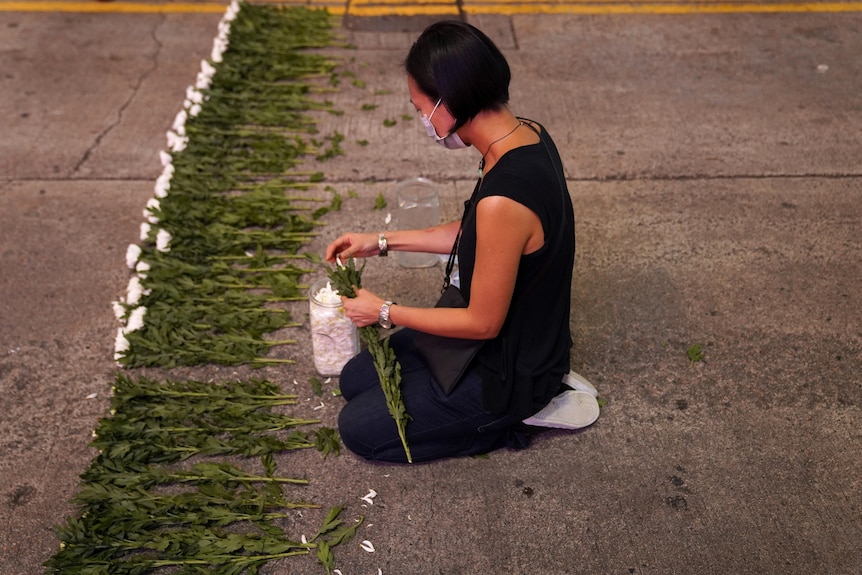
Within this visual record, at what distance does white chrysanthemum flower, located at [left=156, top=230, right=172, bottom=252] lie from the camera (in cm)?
448

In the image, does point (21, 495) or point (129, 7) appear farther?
point (129, 7)

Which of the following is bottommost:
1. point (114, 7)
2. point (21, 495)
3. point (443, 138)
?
point (114, 7)

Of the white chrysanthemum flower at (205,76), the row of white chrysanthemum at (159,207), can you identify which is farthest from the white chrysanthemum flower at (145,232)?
the white chrysanthemum flower at (205,76)

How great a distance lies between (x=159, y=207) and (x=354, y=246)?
1786mm

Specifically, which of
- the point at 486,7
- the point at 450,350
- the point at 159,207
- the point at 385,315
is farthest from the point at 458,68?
the point at 486,7

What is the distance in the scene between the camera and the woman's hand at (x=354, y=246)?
11.5 ft

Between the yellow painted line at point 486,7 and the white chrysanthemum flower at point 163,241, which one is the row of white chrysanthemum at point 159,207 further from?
the yellow painted line at point 486,7

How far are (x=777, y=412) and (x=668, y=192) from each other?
1816 mm

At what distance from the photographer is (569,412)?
140 inches

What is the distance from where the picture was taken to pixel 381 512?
10.8 feet

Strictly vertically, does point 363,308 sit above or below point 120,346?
above

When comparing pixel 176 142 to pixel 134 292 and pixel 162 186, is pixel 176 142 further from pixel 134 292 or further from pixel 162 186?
pixel 134 292

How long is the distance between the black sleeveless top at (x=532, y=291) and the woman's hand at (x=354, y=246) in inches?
20.0

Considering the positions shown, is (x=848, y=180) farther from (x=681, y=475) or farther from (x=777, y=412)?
(x=681, y=475)
